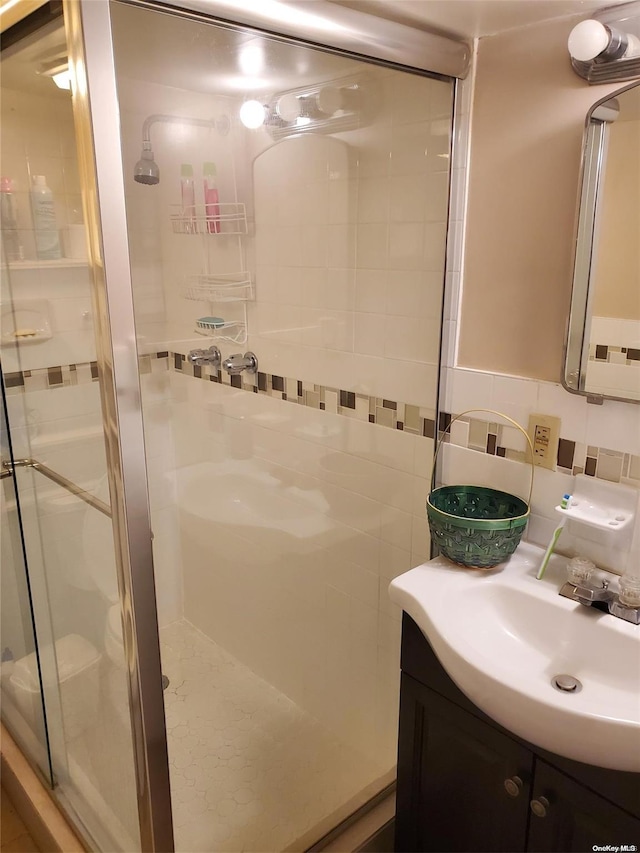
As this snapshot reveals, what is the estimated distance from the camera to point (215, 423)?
2.10 meters

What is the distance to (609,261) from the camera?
4.13 feet

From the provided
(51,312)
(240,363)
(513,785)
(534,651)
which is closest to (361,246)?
(240,363)

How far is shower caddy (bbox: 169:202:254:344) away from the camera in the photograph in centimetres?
184

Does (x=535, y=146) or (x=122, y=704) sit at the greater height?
(x=535, y=146)

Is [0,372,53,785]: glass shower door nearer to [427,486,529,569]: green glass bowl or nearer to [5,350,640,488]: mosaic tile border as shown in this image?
[5,350,640,488]: mosaic tile border

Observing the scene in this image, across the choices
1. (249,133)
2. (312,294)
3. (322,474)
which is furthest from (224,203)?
(322,474)

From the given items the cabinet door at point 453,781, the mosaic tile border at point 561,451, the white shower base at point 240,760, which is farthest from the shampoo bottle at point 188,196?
the cabinet door at point 453,781

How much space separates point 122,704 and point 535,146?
1409 mm

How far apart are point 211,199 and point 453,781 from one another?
5.17 ft

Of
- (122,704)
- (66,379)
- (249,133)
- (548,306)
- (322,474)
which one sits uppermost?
(249,133)

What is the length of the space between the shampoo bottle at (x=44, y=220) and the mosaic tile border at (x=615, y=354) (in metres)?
1.03

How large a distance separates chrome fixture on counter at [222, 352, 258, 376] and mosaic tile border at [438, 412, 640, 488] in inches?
24.5

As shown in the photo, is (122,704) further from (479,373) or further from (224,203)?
(224,203)

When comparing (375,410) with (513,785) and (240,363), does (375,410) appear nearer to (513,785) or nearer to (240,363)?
(240,363)
